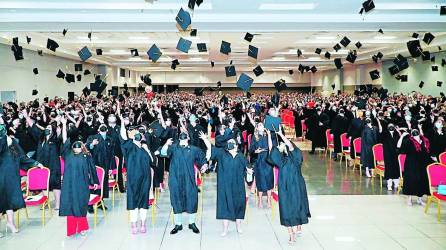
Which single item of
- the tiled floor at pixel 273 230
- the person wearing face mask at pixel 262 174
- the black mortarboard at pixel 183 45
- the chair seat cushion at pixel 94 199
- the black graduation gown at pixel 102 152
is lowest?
the tiled floor at pixel 273 230

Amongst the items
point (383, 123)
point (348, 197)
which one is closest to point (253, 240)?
point (348, 197)

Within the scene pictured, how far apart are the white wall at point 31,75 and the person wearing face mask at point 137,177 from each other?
12457 mm

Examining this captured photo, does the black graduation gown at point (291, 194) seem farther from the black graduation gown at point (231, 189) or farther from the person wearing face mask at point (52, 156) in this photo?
the person wearing face mask at point (52, 156)

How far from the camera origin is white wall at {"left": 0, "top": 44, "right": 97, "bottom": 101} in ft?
55.2

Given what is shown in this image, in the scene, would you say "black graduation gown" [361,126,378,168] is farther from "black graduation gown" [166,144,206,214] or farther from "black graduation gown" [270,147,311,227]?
"black graduation gown" [166,144,206,214]

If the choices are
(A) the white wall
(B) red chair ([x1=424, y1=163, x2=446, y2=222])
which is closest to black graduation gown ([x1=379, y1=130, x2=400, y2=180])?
(B) red chair ([x1=424, y1=163, x2=446, y2=222])

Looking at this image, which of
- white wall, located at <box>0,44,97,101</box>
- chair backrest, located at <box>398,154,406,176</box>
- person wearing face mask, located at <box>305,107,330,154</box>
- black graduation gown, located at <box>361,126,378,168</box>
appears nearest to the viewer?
chair backrest, located at <box>398,154,406,176</box>

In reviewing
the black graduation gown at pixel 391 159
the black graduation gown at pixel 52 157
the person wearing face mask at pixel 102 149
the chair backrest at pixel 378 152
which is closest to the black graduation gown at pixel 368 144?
the chair backrest at pixel 378 152

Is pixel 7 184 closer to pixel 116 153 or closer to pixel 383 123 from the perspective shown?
pixel 116 153

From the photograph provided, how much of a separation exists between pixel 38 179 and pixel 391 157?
6.56 m

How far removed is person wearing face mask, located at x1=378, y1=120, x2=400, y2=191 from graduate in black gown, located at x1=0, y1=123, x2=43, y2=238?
670 centimetres

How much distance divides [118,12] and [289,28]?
4.87 metres

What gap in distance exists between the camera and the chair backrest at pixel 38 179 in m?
6.70

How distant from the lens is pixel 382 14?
11.4 meters
